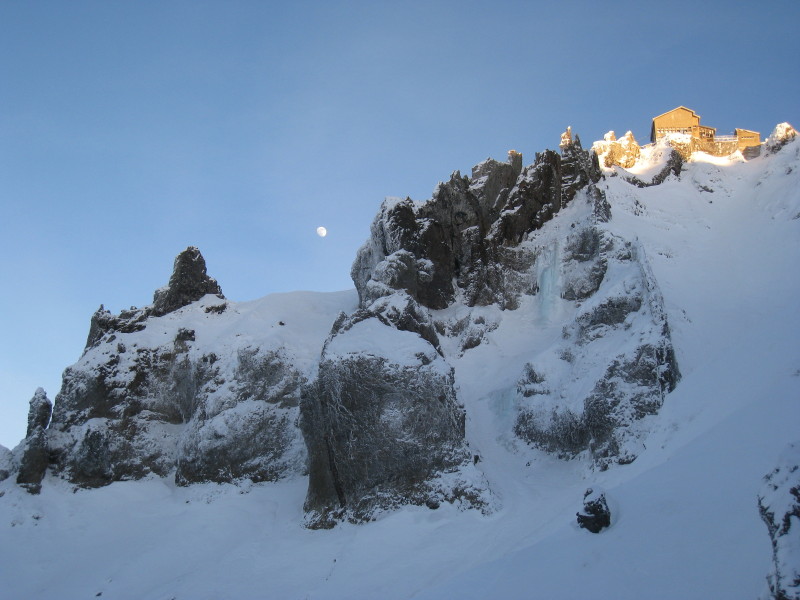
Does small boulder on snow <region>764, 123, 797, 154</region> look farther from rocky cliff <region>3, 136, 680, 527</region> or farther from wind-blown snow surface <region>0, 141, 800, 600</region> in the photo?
rocky cliff <region>3, 136, 680, 527</region>

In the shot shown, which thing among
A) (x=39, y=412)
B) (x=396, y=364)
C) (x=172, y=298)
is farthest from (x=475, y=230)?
(x=39, y=412)

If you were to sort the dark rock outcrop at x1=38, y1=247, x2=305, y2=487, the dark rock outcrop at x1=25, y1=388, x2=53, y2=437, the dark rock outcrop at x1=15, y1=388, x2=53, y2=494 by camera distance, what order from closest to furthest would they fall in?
the dark rock outcrop at x1=38, y1=247, x2=305, y2=487, the dark rock outcrop at x1=15, y1=388, x2=53, y2=494, the dark rock outcrop at x1=25, y1=388, x2=53, y2=437

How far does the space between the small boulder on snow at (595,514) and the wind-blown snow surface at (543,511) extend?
27 centimetres

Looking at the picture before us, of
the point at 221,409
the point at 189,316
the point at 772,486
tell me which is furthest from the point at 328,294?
the point at 772,486

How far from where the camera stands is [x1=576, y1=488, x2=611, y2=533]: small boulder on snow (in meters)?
16.1

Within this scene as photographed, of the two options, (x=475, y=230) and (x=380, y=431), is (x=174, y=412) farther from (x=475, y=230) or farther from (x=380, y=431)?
(x=475, y=230)

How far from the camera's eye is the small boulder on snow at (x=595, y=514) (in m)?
16.1

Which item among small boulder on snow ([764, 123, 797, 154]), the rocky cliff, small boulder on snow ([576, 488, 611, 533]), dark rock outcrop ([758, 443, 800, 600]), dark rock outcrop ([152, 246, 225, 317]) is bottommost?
small boulder on snow ([576, 488, 611, 533])

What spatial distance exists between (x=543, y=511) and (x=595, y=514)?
237 inches

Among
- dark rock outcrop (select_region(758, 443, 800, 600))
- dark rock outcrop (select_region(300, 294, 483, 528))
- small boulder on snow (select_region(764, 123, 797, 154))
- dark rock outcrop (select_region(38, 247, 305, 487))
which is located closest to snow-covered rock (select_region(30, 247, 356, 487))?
dark rock outcrop (select_region(38, 247, 305, 487))

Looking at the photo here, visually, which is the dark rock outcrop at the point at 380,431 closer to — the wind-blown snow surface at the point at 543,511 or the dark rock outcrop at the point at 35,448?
the wind-blown snow surface at the point at 543,511

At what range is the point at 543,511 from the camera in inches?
866

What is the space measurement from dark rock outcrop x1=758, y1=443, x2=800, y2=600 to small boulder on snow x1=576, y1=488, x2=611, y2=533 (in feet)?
26.5

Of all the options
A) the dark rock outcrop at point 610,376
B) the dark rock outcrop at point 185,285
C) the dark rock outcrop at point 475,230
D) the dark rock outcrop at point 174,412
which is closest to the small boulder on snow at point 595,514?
the dark rock outcrop at point 610,376
